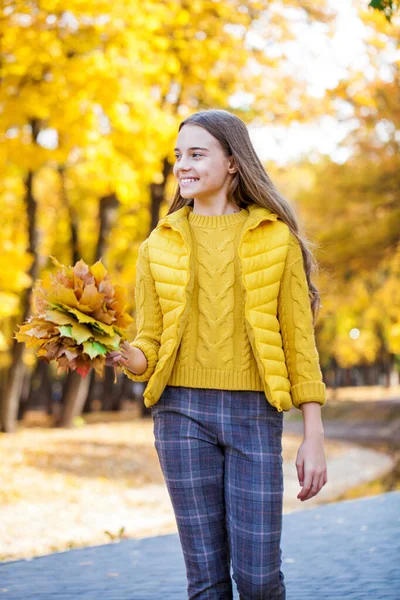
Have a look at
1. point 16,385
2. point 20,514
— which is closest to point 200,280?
point 20,514

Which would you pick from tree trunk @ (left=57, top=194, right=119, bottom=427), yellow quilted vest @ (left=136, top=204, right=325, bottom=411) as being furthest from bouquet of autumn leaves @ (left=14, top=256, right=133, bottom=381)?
tree trunk @ (left=57, top=194, right=119, bottom=427)

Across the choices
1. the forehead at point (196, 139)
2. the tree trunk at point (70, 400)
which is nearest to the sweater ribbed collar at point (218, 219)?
the forehead at point (196, 139)

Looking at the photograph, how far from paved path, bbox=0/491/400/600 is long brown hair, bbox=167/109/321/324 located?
2.58 meters

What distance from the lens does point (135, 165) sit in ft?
39.9

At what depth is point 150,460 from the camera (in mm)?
14883

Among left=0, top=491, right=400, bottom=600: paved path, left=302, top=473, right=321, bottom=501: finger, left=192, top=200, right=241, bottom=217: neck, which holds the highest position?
left=192, top=200, right=241, bottom=217: neck

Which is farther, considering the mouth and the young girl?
the mouth

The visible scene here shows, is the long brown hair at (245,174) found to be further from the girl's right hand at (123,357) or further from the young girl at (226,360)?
the girl's right hand at (123,357)

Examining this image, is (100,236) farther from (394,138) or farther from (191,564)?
(191,564)

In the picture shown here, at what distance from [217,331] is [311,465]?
55 centimetres

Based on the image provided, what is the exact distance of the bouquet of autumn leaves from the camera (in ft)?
8.99

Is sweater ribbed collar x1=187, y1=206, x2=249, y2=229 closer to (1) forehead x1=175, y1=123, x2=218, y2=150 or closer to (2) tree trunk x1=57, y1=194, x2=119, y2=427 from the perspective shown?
(1) forehead x1=175, y1=123, x2=218, y2=150

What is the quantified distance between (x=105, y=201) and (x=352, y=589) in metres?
15.9

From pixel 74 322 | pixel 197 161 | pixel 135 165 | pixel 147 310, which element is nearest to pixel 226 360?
pixel 147 310
